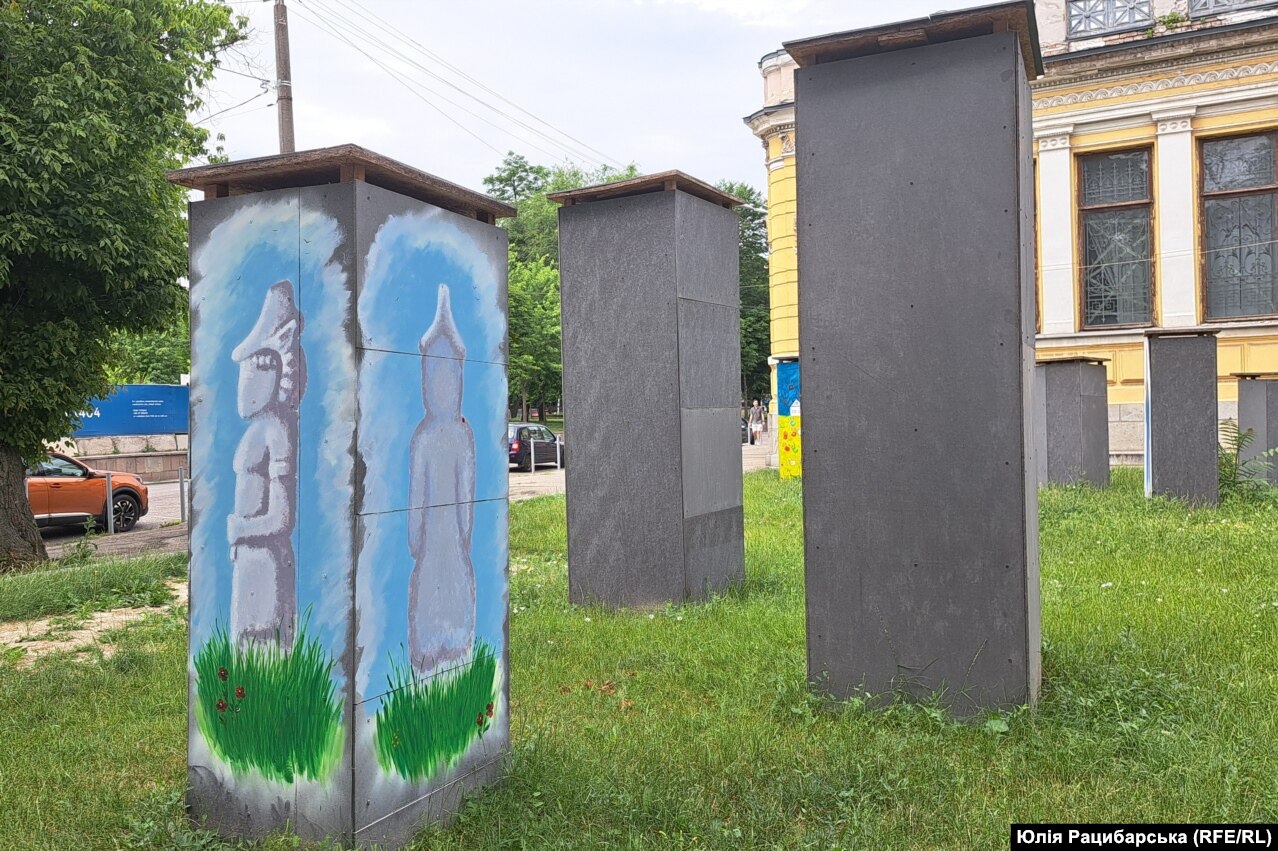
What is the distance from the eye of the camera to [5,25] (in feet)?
36.0

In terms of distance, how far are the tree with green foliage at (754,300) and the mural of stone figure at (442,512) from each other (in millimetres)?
55169

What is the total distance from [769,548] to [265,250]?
23.9 feet

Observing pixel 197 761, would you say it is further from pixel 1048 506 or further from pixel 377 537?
pixel 1048 506

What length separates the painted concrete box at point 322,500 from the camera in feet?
11.8

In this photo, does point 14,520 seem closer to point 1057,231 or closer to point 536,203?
point 1057,231

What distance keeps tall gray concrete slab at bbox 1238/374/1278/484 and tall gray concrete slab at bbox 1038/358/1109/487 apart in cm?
185

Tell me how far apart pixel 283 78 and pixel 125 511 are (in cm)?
811

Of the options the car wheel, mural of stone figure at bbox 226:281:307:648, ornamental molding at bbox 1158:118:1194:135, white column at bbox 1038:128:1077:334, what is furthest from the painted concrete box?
ornamental molding at bbox 1158:118:1194:135

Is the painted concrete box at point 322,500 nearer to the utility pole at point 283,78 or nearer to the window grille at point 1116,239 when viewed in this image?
the utility pole at point 283,78

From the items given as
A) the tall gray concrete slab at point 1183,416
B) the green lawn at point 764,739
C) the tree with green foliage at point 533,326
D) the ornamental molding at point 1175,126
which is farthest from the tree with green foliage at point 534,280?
the green lawn at point 764,739

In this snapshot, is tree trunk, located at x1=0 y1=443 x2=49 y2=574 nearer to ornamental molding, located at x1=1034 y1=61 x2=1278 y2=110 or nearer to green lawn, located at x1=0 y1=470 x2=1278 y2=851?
green lawn, located at x1=0 y1=470 x2=1278 y2=851

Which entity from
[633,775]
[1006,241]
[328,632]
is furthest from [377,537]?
[1006,241]

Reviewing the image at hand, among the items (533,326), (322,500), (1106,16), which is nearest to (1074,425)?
(1106,16)

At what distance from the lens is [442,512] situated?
4004mm
